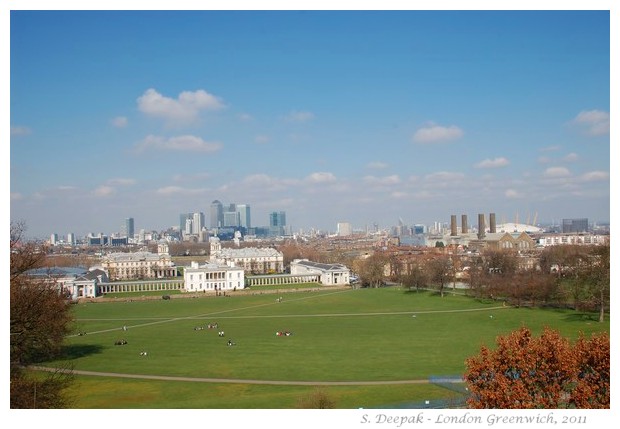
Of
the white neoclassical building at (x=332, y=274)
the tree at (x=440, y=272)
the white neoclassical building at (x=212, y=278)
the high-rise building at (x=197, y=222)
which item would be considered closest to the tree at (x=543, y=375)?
the tree at (x=440, y=272)

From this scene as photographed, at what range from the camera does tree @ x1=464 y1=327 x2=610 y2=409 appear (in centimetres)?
1179

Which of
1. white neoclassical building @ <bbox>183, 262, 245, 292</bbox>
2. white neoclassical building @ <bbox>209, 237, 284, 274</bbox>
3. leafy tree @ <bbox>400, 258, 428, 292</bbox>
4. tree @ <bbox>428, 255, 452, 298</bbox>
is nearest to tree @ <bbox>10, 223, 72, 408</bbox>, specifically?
tree @ <bbox>428, 255, 452, 298</bbox>

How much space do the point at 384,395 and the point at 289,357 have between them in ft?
23.5

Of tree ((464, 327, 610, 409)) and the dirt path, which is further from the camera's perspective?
the dirt path

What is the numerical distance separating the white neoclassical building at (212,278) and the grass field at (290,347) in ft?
43.0

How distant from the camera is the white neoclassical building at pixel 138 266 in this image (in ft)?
238

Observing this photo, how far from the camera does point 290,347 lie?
2641 centimetres

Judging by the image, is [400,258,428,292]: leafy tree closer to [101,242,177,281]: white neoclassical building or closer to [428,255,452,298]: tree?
[428,255,452,298]: tree

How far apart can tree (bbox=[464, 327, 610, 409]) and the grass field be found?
3313 mm

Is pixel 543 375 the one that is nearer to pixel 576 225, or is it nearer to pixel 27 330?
pixel 27 330

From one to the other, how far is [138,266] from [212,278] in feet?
60.1

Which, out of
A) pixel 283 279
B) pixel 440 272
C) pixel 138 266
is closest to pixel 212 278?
pixel 283 279

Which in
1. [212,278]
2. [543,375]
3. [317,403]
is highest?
[543,375]

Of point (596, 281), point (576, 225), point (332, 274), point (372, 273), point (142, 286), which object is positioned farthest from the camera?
point (576, 225)
